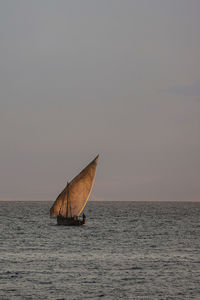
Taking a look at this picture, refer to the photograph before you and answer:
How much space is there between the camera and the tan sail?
9662 centimetres

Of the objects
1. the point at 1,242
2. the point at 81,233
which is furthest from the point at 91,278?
the point at 81,233

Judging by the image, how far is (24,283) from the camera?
42281mm

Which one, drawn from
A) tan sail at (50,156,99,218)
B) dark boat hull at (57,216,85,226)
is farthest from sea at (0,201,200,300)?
dark boat hull at (57,216,85,226)

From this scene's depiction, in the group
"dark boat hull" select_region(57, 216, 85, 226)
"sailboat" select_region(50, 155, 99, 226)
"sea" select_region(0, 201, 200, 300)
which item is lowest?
"sea" select_region(0, 201, 200, 300)

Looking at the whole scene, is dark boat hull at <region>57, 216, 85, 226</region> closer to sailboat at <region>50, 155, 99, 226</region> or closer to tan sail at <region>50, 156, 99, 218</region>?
sailboat at <region>50, 155, 99, 226</region>

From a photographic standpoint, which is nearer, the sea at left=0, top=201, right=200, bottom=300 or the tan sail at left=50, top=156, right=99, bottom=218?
the sea at left=0, top=201, right=200, bottom=300

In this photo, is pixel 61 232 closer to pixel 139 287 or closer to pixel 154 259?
pixel 154 259

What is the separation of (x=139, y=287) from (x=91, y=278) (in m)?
4.72

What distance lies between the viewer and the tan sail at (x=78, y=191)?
9662 centimetres

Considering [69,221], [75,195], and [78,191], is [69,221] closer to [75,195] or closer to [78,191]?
[75,195]

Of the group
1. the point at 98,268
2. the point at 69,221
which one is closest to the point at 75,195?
the point at 69,221

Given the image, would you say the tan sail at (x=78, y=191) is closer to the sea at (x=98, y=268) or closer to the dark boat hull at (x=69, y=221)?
the dark boat hull at (x=69, y=221)

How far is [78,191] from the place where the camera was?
97.8m

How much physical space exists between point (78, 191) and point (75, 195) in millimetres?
938
